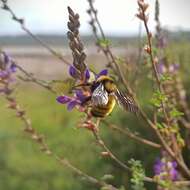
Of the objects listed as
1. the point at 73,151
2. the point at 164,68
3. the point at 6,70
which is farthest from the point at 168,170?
the point at 73,151

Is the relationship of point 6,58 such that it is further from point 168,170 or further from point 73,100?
point 168,170

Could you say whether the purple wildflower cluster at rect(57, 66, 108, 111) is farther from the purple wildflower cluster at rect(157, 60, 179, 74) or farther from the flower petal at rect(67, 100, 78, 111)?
the purple wildflower cluster at rect(157, 60, 179, 74)

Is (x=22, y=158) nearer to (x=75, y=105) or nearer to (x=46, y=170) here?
(x=46, y=170)

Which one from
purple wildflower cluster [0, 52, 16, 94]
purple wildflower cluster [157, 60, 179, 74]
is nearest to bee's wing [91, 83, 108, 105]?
purple wildflower cluster [0, 52, 16, 94]

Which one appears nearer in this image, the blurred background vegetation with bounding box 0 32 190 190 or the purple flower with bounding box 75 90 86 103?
the purple flower with bounding box 75 90 86 103

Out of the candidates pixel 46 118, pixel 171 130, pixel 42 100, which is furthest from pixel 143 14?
pixel 42 100

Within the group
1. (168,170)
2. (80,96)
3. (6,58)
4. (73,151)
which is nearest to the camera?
(80,96)
